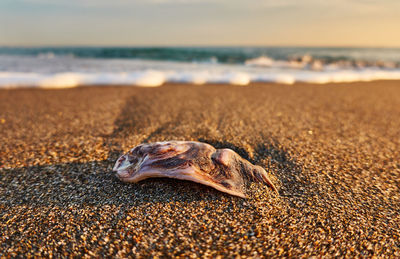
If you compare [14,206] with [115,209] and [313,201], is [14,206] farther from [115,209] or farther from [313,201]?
[313,201]

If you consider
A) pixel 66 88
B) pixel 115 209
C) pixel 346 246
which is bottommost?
pixel 346 246

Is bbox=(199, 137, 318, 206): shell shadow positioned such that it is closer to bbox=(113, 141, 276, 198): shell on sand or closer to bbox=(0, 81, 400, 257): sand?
bbox=(0, 81, 400, 257): sand

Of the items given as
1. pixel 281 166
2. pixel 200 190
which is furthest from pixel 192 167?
pixel 281 166

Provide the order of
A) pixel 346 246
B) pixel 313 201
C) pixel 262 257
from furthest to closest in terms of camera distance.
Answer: pixel 313 201 < pixel 346 246 < pixel 262 257

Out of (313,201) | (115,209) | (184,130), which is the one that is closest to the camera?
(115,209)

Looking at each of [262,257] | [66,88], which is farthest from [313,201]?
[66,88]

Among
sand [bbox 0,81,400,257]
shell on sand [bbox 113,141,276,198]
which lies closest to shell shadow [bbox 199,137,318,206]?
sand [bbox 0,81,400,257]
